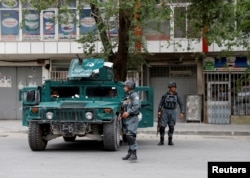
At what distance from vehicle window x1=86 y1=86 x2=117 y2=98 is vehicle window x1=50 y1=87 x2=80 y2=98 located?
1.01 feet

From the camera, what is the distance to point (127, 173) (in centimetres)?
902

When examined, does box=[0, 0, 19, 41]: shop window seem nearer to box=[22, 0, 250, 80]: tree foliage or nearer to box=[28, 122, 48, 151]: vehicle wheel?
box=[22, 0, 250, 80]: tree foliage

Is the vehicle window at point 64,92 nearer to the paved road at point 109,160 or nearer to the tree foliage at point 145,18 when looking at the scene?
the paved road at point 109,160

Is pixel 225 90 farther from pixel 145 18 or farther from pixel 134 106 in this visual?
pixel 134 106

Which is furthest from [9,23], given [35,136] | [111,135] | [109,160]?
[109,160]

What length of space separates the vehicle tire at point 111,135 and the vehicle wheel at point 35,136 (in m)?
1.54

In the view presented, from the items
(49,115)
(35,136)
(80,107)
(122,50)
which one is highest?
(122,50)

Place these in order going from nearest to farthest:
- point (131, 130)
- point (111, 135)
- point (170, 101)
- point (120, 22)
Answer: point (131, 130) → point (111, 135) → point (170, 101) → point (120, 22)

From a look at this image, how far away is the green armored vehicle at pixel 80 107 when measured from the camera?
38.4 ft

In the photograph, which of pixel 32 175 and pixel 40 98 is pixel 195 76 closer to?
pixel 40 98

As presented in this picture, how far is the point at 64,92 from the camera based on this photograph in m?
13.3

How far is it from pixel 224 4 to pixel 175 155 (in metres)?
6.56

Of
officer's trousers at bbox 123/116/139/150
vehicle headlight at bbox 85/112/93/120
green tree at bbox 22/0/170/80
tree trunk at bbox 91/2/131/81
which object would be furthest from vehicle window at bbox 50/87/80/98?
tree trunk at bbox 91/2/131/81

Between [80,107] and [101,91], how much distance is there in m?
1.66
